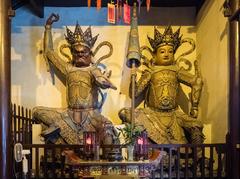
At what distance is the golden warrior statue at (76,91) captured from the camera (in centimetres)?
480

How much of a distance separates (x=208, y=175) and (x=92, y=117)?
156 centimetres

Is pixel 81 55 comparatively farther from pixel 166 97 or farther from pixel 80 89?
pixel 166 97

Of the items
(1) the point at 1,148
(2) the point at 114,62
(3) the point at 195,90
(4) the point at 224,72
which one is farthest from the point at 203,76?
(1) the point at 1,148

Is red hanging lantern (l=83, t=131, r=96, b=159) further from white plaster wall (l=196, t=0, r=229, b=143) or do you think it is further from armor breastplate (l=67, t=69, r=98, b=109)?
Result: white plaster wall (l=196, t=0, r=229, b=143)

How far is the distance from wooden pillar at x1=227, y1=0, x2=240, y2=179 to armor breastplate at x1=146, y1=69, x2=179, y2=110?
1.06 meters

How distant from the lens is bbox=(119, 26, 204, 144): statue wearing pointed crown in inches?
187

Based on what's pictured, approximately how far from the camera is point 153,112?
4.98 m

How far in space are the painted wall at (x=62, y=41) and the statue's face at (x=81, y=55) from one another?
0.53m

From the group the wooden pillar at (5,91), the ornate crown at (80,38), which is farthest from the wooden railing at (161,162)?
the ornate crown at (80,38)

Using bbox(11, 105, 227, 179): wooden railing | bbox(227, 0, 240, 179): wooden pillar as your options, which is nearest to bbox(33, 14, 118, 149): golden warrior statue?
bbox(11, 105, 227, 179): wooden railing

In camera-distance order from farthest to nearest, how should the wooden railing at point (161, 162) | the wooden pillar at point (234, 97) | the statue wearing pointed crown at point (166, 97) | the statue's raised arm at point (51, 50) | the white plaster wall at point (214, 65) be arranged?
the statue's raised arm at point (51, 50), the statue wearing pointed crown at point (166, 97), the white plaster wall at point (214, 65), the wooden railing at point (161, 162), the wooden pillar at point (234, 97)

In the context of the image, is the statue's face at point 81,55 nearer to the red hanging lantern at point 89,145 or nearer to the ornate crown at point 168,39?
the ornate crown at point 168,39

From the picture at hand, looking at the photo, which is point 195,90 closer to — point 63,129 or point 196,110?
point 196,110

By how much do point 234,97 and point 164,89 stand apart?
1179mm
